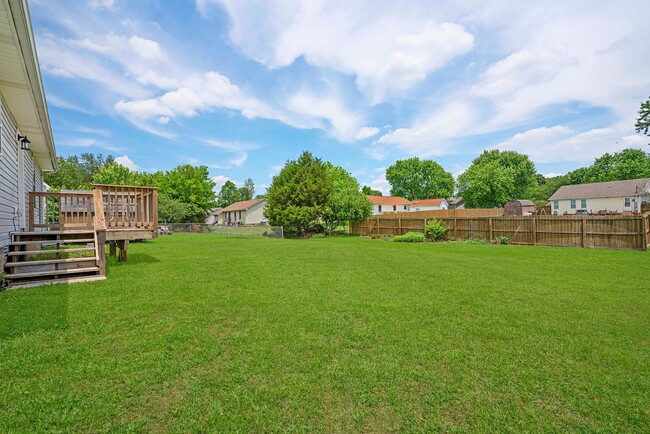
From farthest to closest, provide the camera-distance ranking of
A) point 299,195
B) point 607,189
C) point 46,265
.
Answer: point 607,189 < point 299,195 < point 46,265

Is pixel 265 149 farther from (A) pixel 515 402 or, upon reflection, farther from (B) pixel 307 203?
(A) pixel 515 402

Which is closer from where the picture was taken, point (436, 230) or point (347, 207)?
point (436, 230)

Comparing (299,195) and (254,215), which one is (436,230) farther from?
(254,215)

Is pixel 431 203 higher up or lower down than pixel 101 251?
higher up

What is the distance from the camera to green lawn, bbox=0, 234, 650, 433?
200 centimetres

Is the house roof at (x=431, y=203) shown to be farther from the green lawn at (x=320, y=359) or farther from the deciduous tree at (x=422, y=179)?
the green lawn at (x=320, y=359)

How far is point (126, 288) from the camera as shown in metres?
5.07

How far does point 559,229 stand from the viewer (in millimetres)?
14992

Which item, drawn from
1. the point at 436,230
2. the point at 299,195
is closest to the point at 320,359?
the point at 436,230

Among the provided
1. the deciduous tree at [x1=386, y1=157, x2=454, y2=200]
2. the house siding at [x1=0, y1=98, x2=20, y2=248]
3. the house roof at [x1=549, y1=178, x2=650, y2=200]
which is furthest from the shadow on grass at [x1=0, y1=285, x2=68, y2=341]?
the deciduous tree at [x1=386, y1=157, x2=454, y2=200]

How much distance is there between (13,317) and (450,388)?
15.6 ft

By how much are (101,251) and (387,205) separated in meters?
41.7

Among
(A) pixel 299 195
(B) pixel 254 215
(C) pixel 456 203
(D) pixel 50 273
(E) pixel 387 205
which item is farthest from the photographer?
(C) pixel 456 203

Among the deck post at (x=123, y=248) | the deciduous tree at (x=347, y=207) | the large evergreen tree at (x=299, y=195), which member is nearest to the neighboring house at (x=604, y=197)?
the deciduous tree at (x=347, y=207)
